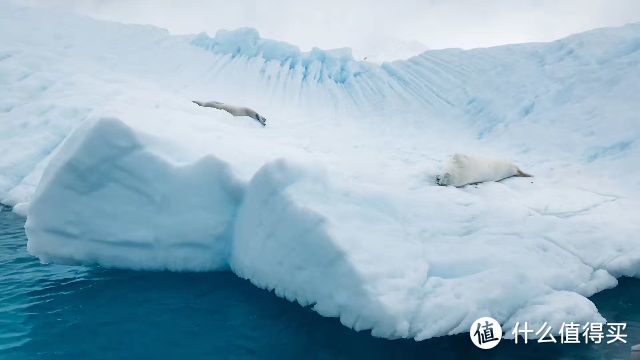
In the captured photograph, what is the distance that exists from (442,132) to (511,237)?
6207 millimetres

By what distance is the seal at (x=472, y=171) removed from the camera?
612 centimetres

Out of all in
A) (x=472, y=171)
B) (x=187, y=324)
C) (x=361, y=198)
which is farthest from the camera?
(x=472, y=171)

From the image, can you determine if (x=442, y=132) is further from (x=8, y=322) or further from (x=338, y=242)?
(x=8, y=322)

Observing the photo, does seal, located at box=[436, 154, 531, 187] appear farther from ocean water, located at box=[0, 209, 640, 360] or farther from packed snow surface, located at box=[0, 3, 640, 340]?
ocean water, located at box=[0, 209, 640, 360]

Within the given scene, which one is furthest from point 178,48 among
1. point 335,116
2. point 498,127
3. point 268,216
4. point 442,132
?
point 268,216

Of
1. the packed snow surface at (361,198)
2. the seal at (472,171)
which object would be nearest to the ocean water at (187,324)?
the packed snow surface at (361,198)

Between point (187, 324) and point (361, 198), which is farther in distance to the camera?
point (361, 198)

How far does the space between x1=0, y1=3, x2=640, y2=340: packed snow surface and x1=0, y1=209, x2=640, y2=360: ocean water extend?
0.19m

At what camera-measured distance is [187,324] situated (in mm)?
4262

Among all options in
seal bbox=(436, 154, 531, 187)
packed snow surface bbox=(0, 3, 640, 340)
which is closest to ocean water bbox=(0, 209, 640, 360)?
packed snow surface bbox=(0, 3, 640, 340)

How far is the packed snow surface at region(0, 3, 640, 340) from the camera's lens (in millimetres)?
3922

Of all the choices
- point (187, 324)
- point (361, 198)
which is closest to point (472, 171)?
point (361, 198)

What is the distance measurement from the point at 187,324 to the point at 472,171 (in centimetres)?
400

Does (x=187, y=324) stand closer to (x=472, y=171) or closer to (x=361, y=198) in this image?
(x=361, y=198)
